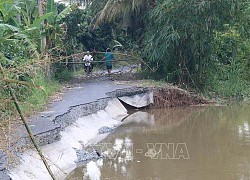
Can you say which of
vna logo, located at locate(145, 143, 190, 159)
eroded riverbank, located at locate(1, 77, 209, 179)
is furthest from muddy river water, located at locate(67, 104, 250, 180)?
eroded riverbank, located at locate(1, 77, 209, 179)

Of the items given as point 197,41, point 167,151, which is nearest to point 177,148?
point 167,151

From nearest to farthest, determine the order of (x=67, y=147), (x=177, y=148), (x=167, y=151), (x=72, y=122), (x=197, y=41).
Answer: (x=67, y=147)
(x=167, y=151)
(x=177, y=148)
(x=72, y=122)
(x=197, y=41)

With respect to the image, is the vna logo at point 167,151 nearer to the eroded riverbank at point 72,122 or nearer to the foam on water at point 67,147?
the foam on water at point 67,147

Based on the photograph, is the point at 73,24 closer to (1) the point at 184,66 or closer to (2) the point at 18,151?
(1) the point at 184,66

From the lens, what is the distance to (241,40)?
18.5 m

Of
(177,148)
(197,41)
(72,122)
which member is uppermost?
(197,41)

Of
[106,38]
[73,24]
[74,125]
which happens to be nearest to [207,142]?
[74,125]

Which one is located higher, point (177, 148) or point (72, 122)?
point (72, 122)

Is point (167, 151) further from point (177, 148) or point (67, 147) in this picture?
point (67, 147)

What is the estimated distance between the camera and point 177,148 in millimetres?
10195

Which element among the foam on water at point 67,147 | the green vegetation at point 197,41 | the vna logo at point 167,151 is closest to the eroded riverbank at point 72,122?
the foam on water at point 67,147

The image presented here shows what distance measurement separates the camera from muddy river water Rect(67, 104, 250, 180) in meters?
8.30

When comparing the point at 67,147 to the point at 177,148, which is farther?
the point at 177,148

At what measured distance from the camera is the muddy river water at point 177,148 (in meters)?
8.30
